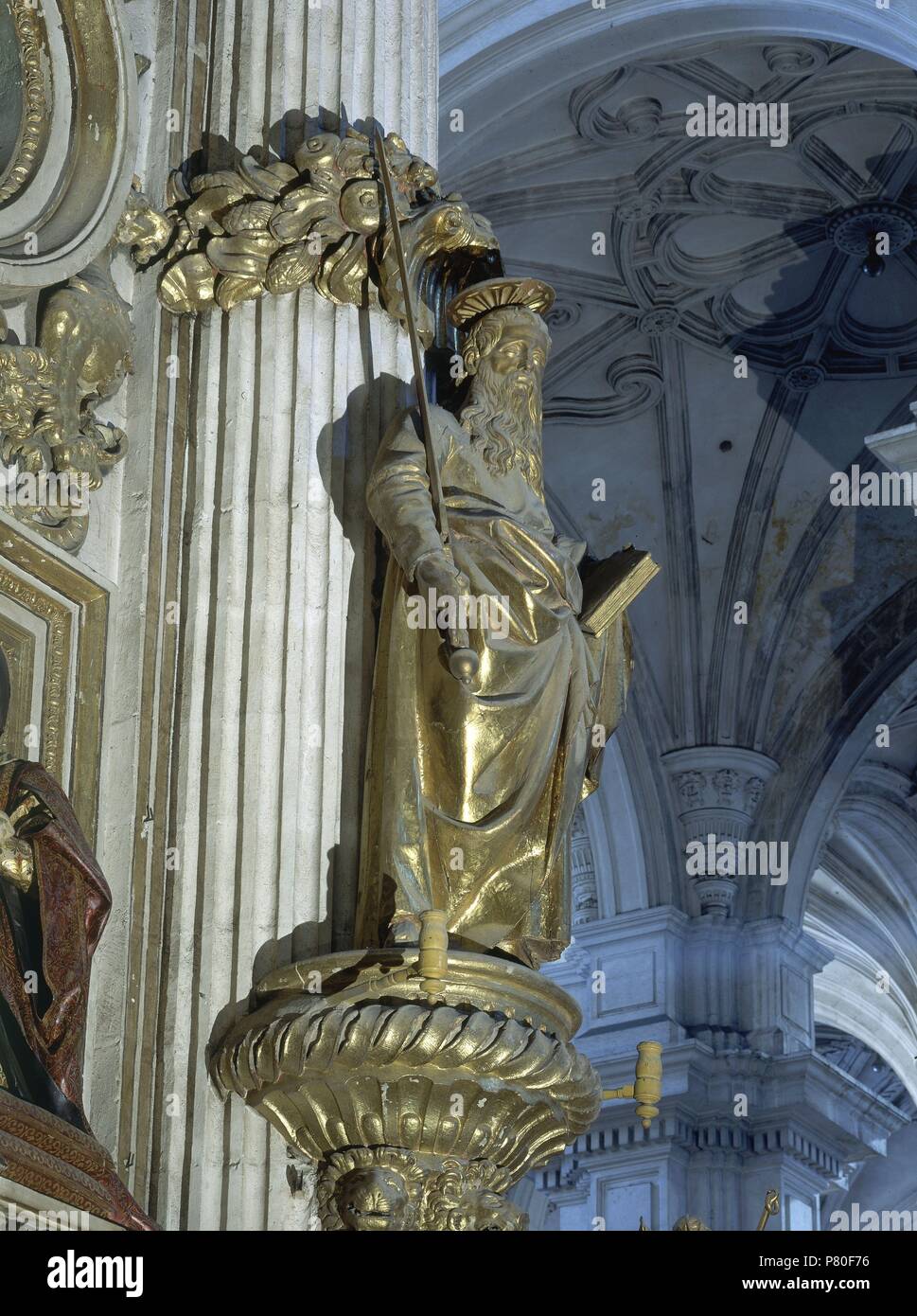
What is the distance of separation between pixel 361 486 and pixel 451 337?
1.80 feet

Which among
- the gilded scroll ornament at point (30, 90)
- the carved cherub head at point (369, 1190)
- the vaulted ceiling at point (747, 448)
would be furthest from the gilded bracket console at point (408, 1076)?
the vaulted ceiling at point (747, 448)

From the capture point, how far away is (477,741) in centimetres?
453

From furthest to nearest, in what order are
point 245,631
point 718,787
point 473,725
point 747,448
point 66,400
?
point 747,448 → point 718,787 → point 66,400 → point 245,631 → point 473,725

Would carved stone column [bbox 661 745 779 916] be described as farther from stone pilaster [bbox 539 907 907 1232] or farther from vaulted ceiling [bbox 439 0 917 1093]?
stone pilaster [bbox 539 907 907 1232]

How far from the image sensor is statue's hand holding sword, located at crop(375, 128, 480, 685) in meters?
4.38

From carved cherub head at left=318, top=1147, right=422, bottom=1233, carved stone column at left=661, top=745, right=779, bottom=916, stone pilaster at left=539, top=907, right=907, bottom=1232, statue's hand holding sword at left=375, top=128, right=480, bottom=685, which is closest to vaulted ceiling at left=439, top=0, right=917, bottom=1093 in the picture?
carved stone column at left=661, top=745, right=779, bottom=916

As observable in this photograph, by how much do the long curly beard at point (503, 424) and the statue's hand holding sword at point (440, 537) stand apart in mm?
169

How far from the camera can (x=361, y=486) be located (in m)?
4.94

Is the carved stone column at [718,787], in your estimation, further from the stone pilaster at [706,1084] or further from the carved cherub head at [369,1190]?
the carved cherub head at [369,1190]

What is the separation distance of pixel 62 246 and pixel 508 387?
1006 mm

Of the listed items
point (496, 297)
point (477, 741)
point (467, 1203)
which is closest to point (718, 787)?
point (496, 297)

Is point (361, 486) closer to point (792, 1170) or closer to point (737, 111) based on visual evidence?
point (737, 111)

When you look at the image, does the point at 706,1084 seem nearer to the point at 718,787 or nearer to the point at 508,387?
the point at 718,787
